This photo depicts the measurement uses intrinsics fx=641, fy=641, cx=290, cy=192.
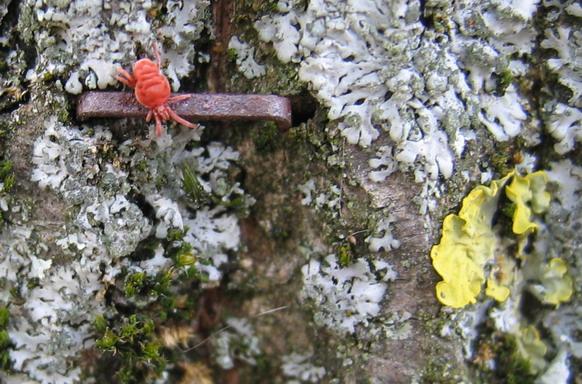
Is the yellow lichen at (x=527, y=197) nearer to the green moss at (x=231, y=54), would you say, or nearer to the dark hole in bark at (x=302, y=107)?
the dark hole in bark at (x=302, y=107)

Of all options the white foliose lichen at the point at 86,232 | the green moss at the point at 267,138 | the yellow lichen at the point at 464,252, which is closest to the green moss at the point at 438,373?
the yellow lichen at the point at 464,252

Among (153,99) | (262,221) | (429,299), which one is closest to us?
(153,99)

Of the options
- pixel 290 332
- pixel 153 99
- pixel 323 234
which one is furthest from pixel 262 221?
pixel 153 99

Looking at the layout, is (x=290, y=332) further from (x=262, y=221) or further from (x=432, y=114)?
(x=432, y=114)

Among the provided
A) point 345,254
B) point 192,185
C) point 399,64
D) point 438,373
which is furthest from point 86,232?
point 438,373

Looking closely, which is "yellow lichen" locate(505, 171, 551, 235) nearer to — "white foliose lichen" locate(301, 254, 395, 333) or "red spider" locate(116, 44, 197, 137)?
"white foliose lichen" locate(301, 254, 395, 333)
